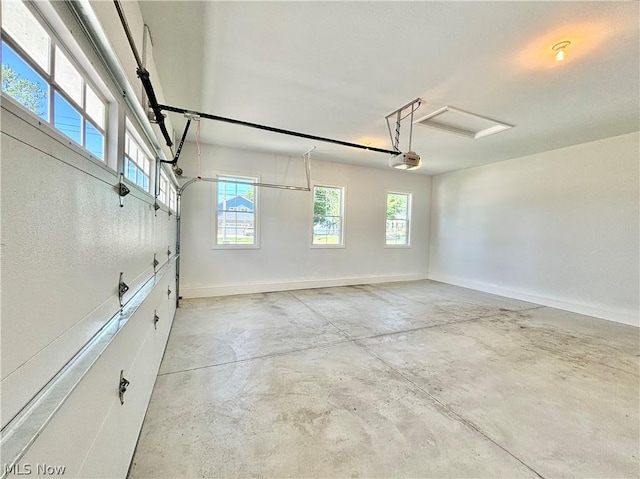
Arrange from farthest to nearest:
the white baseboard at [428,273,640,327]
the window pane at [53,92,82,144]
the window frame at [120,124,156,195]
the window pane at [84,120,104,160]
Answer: the white baseboard at [428,273,640,327] < the window frame at [120,124,156,195] < the window pane at [84,120,104,160] < the window pane at [53,92,82,144]

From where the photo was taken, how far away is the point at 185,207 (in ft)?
16.9

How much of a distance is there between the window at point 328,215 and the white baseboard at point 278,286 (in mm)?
956

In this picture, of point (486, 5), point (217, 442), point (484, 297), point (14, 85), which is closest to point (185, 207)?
point (217, 442)

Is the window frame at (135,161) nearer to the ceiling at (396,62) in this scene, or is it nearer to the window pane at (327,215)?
the ceiling at (396,62)

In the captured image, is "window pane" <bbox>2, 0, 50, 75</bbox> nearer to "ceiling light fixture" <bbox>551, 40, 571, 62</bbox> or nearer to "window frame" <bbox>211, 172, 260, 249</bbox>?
"ceiling light fixture" <bbox>551, 40, 571, 62</bbox>

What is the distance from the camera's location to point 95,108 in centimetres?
128

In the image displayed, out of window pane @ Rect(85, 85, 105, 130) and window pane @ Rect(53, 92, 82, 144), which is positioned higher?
window pane @ Rect(85, 85, 105, 130)

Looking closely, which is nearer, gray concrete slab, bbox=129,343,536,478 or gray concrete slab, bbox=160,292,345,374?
gray concrete slab, bbox=129,343,536,478

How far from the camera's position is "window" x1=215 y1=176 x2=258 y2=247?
215 inches

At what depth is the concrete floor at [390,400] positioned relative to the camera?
1.57 metres

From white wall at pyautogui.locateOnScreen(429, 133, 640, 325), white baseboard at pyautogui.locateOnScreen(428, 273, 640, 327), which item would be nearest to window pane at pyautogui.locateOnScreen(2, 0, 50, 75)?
white wall at pyautogui.locateOnScreen(429, 133, 640, 325)

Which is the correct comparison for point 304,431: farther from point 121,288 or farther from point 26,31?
point 26,31

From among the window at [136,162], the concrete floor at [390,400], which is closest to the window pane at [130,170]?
the window at [136,162]

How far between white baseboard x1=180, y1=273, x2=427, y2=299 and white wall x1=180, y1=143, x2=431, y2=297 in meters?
0.02
